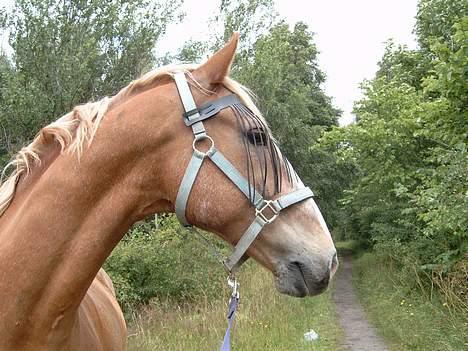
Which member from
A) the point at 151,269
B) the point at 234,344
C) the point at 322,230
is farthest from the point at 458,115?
the point at 151,269

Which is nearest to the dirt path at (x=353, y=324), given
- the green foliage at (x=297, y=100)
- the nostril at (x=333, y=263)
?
the green foliage at (x=297, y=100)

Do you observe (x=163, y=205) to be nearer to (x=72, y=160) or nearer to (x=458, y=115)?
(x=72, y=160)

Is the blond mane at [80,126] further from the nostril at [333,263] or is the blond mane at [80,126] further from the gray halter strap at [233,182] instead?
the nostril at [333,263]

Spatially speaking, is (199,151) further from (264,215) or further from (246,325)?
(246,325)

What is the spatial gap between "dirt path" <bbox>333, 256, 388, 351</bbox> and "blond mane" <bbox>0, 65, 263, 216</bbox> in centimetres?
724

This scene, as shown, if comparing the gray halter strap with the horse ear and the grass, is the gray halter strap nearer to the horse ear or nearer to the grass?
the horse ear

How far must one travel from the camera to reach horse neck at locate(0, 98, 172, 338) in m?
1.81

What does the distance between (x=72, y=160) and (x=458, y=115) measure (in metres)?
5.62

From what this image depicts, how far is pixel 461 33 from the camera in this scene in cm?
532

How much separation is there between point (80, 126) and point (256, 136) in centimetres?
65

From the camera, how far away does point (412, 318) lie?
8695 millimetres

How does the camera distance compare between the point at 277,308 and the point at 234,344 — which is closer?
the point at 234,344

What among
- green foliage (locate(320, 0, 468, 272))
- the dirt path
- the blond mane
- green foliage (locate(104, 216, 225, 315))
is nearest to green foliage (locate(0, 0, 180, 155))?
green foliage (locate(104, 216, 225, 315))

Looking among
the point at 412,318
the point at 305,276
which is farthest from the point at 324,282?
the point at 412,318
